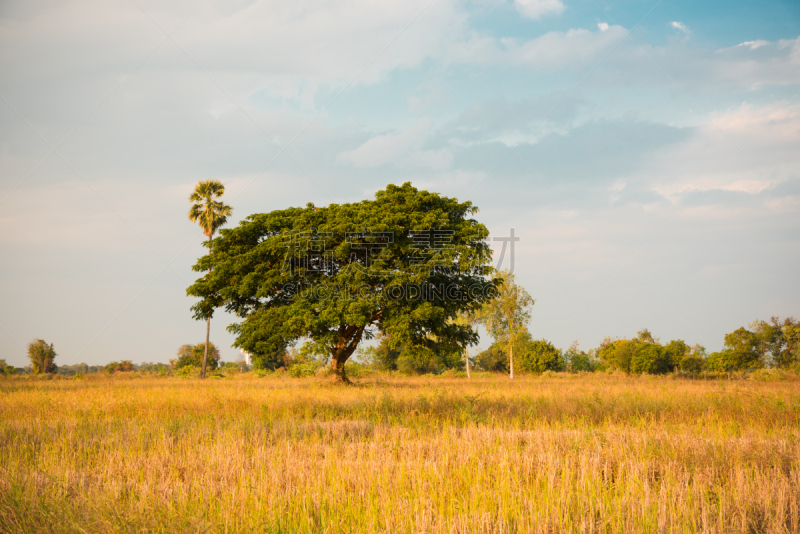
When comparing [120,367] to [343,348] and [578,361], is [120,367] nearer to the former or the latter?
[343,348]

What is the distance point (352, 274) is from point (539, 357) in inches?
1477

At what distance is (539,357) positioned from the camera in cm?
5216

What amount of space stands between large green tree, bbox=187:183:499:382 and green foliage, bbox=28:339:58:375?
31109mm

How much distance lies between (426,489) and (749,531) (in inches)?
124

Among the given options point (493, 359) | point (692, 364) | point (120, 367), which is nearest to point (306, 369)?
point (493, 359)

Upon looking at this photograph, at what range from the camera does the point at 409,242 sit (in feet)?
73.8

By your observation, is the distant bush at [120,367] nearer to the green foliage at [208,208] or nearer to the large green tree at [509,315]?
the green foliage at [208,208]

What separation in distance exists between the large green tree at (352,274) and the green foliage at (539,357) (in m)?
30.6

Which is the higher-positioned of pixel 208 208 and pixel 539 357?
pixel 208 208

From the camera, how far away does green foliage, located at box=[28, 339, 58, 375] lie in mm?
43656

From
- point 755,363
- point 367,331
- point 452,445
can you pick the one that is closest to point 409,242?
point 367,331

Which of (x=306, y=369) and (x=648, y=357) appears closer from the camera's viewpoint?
(x=306, y=369)

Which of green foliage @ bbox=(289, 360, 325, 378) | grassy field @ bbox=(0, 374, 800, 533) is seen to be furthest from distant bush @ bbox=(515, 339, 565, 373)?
grassy field @ bbox=(0, 374, 800, 533)

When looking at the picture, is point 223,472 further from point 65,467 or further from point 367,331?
point 367,331
